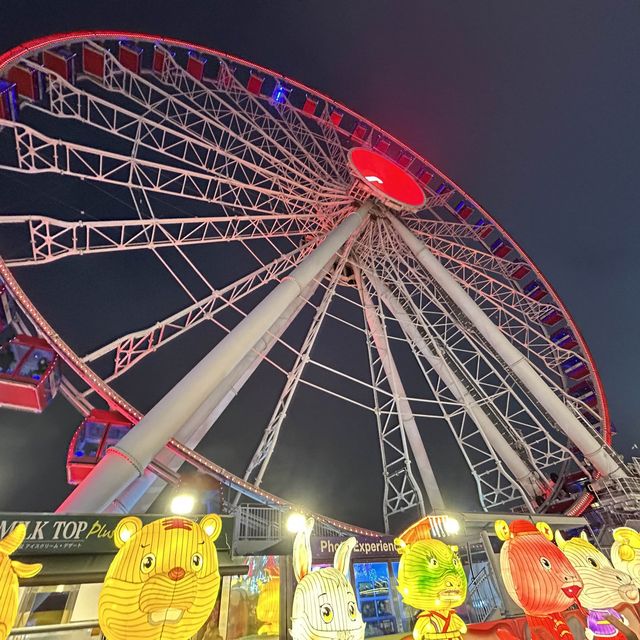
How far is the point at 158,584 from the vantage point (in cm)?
288

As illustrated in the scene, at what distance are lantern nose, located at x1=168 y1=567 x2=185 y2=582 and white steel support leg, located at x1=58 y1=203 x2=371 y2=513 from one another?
130 inches

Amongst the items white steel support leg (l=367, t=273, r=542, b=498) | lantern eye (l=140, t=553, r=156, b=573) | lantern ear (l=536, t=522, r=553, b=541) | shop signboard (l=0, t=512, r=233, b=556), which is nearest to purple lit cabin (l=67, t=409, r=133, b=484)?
shop signboard (l=0, t=512, r=233, b=556)

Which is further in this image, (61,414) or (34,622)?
(61,414)

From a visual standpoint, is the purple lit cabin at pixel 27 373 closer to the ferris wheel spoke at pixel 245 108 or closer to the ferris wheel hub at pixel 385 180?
the ferris wheel spoke at pixel 245 108

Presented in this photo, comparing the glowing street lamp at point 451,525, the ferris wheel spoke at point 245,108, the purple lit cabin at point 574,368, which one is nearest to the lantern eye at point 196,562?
the glowing street lamp at point 451,525

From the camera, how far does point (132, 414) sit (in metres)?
7.83

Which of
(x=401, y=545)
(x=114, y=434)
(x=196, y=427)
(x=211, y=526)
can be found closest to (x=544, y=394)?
(x=401, y=545)

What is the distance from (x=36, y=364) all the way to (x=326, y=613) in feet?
26.9

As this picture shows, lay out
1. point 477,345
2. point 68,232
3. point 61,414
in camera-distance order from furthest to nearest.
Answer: point 61,414 < point 477,345 < point 68,232

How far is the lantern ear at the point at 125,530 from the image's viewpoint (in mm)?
3244

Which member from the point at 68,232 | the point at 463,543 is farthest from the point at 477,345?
the point at 68,232

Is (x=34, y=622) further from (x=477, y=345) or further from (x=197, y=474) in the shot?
(x=477, y=345)

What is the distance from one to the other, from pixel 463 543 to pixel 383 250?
9303mm

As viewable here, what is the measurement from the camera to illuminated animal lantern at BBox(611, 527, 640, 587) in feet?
16.1
